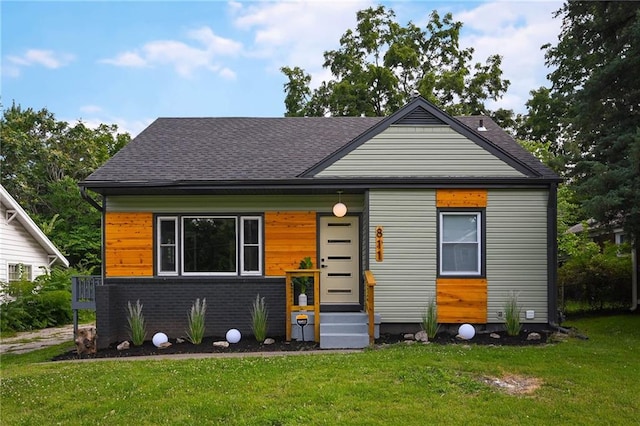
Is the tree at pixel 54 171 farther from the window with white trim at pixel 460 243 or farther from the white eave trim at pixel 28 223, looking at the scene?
the window with white trim at pixel 460 243

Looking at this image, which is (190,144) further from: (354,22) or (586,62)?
(354,22)

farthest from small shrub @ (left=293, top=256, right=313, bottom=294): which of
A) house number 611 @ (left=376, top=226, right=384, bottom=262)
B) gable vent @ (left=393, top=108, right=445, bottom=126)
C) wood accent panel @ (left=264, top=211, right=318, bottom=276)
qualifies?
gable vent @ (left=393, top=108, right=445, bottom=126)

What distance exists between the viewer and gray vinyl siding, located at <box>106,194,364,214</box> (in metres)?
10.9

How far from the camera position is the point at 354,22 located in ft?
89.2

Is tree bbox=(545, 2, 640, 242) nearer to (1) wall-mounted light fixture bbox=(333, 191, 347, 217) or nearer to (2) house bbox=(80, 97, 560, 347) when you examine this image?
(2) house bbox=(80, 97, 560, 347)

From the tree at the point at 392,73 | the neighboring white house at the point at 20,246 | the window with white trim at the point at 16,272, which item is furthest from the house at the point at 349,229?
the tree at the point at 392,73

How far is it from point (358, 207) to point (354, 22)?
18.7 meters

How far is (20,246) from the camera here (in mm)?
17297

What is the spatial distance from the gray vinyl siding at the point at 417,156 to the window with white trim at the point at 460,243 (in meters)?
0.86

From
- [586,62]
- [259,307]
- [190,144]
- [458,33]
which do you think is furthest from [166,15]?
[458,33]

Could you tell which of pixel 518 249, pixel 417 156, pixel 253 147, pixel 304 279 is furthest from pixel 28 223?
pixel 518 249

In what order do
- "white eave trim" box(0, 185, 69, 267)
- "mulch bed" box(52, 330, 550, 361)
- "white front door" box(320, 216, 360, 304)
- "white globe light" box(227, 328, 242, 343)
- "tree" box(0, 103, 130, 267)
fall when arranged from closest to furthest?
"mulch bed" box(52, 330, 550, 361) < "white globe light" box(227, 328, 242, 343) < "white front door" box(320, 216, 360, 304) < "white eave trim" box(0, 185, 69, 267) < "tree" box(0, 103, 130, 267)

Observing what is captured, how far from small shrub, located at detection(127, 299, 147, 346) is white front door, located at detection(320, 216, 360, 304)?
11.9 feet

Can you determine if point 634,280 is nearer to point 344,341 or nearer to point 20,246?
point 344,341
